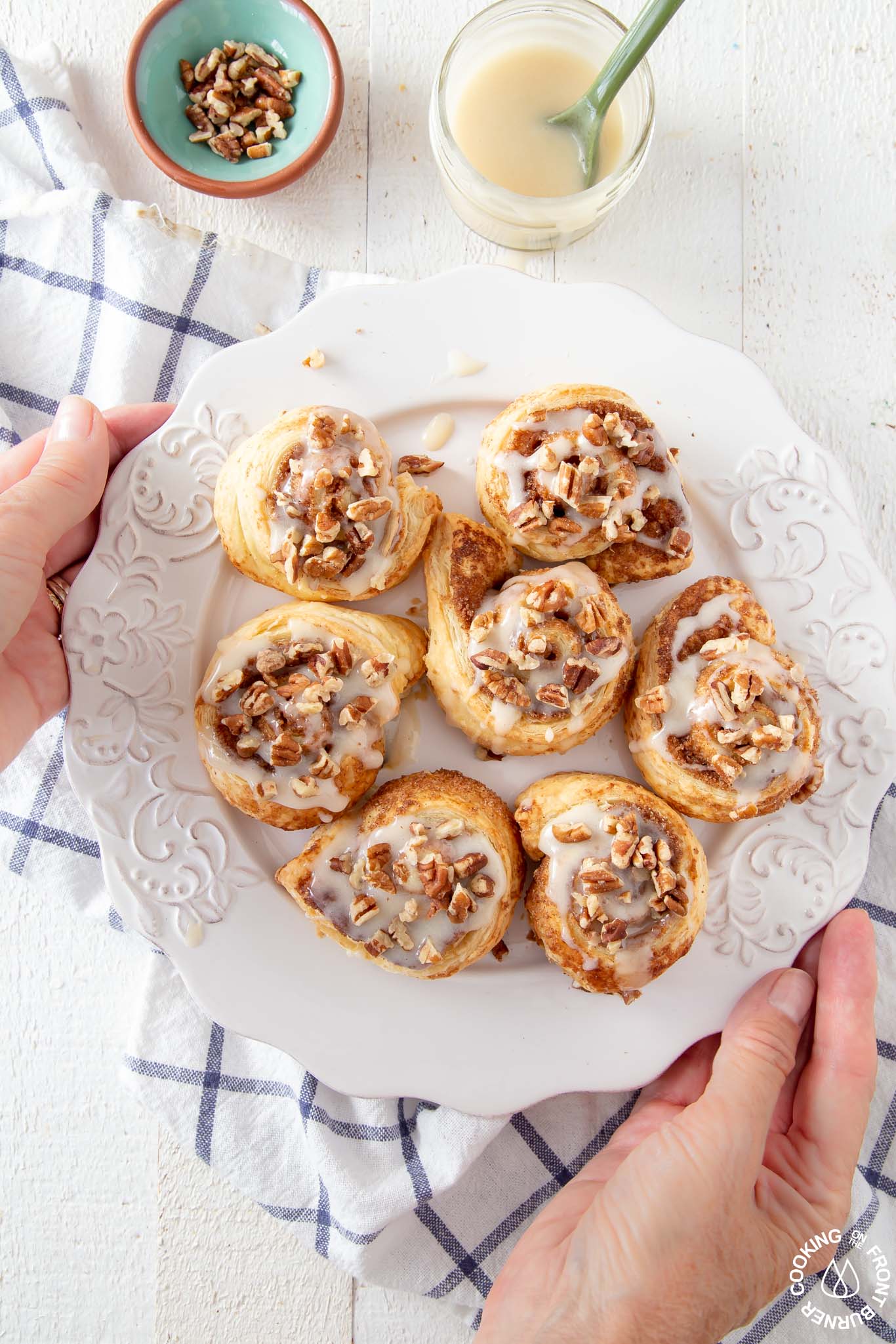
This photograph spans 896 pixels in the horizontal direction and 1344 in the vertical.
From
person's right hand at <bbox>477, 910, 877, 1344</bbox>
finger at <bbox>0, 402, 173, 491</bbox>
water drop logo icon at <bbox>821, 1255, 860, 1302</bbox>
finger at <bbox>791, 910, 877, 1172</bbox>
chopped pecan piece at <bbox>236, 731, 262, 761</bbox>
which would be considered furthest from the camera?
water drop logo icon at <bbox>821, 1255, 860, 1302</bbox>

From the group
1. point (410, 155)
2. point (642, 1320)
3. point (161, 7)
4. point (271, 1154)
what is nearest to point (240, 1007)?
point (271, 1154)

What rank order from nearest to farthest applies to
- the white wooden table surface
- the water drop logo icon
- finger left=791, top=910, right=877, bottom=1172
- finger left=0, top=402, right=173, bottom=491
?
1. finger left=791, top=910, right=877, bottom=1172
2. finger left=0, top=402, right=173, bottom=491
3. the water drop logo icon
4. the white wooden table surface

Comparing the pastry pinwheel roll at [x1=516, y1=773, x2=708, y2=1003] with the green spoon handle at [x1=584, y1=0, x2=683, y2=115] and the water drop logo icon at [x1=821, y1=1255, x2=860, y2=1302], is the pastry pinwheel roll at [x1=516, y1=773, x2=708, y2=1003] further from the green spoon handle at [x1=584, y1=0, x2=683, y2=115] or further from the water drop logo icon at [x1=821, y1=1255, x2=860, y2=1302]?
the green spoon handle at [x1=584, y1=0, x2=683, y2=115]

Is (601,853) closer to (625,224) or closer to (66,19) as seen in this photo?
(625,224)

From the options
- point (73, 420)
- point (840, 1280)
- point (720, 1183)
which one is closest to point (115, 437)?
point (73, 420)

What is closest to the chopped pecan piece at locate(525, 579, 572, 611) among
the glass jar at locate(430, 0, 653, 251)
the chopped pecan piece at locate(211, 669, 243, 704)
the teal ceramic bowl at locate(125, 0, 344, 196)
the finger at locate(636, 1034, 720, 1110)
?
the chopped pecan piece at locate(211, 669, 243, 704)

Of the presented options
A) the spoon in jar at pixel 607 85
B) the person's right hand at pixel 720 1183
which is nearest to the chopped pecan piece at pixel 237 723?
the person's right hand at pixel 720 1183

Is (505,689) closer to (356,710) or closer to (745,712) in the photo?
(356,710)
